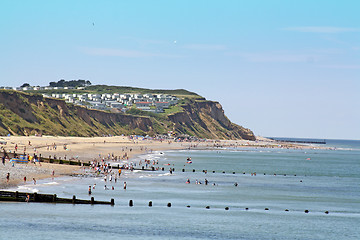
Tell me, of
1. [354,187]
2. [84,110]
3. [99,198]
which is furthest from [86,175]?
[84,110]

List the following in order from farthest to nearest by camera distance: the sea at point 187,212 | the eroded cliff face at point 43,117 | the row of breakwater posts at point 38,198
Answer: the eroded cliff face at point 43,117, the row of breakwater posts at point 38,198, the sea at point 187,212

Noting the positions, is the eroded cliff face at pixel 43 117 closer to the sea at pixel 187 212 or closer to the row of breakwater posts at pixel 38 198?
the sea at pixel 187 212

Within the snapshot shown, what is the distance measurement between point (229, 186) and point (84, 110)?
125 metres

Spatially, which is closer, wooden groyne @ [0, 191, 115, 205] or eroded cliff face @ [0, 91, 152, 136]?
wooden groyne @ [0, 191, 115, 205]

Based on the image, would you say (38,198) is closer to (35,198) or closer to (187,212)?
(35,198)

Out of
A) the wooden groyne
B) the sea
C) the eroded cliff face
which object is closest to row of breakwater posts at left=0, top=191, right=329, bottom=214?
the wooden groyne

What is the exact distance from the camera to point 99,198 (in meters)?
52.3

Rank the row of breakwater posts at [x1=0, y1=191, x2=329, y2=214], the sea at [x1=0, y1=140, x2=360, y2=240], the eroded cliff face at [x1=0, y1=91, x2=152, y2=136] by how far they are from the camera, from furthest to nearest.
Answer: the eroded cliff face at [x1=0, y1=91, x2=152, y2=136]
the row of breakwater posts at [x1=0, y1=191, x2=329, y2=214]
the sea at [x1=0, y1=140, x2=360, y2=240]

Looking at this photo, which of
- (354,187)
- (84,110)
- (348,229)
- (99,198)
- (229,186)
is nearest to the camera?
(348,229)

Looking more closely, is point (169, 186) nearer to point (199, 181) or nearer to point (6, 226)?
point (199, 181)

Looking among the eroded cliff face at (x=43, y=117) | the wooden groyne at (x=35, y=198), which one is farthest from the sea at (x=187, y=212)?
the eroded cliff face at (x=43, y=117)

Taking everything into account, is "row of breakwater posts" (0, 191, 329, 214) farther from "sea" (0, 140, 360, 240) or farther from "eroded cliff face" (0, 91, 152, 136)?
"eroded cliff face" (0, 91, 152, 136)

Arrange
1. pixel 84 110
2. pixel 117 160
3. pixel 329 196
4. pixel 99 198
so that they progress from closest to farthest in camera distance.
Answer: pixel 99 198
pixel 329 196
pixel 117 160
pixel 84 110

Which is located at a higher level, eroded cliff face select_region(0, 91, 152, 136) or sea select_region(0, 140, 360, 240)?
eroded cliff face select_region(0, 91, 152, 136)
